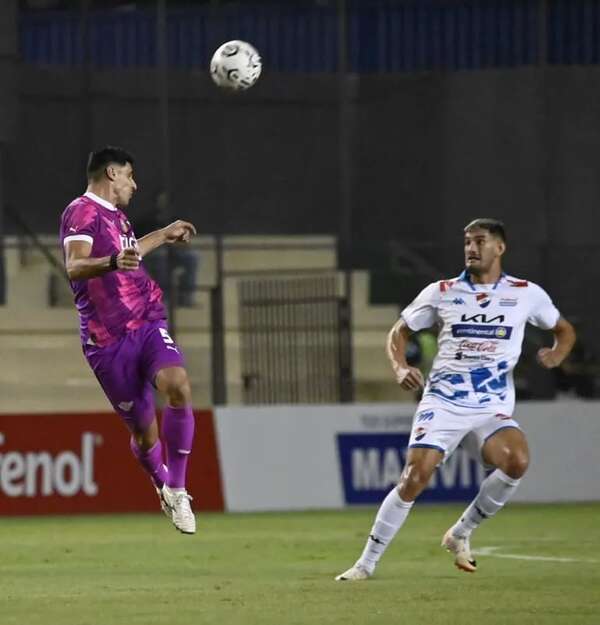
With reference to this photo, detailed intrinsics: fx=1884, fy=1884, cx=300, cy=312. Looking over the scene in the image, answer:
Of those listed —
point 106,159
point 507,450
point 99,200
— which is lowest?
point 507,450

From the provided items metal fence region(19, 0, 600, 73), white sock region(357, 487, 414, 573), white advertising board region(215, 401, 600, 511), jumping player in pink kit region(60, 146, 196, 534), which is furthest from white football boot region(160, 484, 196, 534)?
metal fence region(19, 0, 600, 73)

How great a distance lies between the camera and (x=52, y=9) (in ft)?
76.5

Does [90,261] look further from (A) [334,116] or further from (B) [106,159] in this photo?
(A) [334,116]

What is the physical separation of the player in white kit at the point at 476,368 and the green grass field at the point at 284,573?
1.62 feet

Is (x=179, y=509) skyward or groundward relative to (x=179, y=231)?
groundward

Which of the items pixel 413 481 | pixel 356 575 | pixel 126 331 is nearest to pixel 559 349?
pixel 413 481

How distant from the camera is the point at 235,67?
1205 cm

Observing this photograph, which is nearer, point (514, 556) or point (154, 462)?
point (154, 462)

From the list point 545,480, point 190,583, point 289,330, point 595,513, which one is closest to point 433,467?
point 190,583

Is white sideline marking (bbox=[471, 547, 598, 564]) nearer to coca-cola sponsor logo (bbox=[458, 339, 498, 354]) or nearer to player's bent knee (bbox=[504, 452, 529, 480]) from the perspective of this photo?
player's bent knee (bbox=[504, 452, 529, 480])

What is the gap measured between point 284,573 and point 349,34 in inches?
541

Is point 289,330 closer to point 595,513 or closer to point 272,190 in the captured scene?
point 272,190

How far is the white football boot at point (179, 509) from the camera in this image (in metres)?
11.1

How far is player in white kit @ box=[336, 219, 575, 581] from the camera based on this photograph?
11.3m
